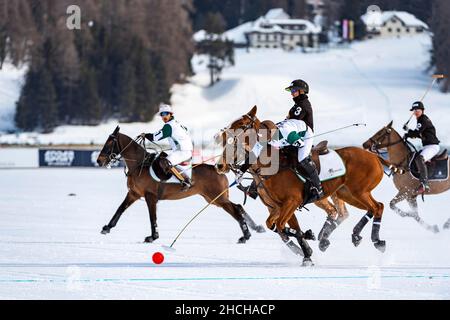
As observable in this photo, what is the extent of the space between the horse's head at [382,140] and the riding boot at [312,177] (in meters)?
4.70

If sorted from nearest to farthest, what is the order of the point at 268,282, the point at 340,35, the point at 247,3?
1. the point at 268,282
2. the point at 340,35
3. the point at 247,3

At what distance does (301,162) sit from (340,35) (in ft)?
288

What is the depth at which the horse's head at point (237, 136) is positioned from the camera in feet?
36.3

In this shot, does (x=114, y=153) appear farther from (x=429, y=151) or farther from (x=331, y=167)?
(x=429, y=151)

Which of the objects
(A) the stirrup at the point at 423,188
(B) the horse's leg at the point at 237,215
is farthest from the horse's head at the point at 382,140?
(B) the horse's leg at the point at 237,215

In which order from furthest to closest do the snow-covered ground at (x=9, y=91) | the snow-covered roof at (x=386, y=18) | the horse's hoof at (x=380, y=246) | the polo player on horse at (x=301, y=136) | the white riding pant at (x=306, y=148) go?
the snow-covered roof at (x=386, y=18), the snow-covered ground at (x=9, y=91), the horse's hoof at (x=380, y=246), the white riding pant at (x=306, y=148), the polo player on horse at (x=301, y=136)

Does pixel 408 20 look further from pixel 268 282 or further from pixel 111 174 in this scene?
pixel 268 282

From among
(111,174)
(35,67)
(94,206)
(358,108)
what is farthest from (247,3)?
(94,206)

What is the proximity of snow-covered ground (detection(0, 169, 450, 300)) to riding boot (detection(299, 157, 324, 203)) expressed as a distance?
33.9 inches

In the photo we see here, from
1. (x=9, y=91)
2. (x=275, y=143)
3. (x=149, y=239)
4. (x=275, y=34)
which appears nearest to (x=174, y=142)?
(x=149, y=239)

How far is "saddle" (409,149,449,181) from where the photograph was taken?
1609 cm

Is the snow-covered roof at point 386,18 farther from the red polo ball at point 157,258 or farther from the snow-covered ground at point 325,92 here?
the red polo ball at point 157,258

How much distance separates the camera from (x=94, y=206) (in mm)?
19625
